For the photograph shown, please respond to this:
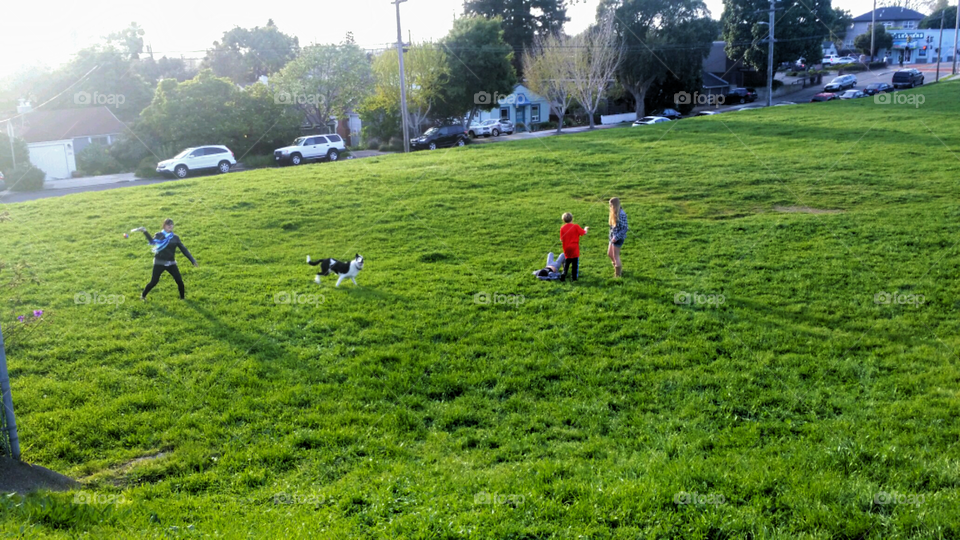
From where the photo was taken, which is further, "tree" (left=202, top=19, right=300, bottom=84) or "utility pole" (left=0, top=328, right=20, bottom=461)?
"tree" (left=202, top=19, right=300, bottom=84)

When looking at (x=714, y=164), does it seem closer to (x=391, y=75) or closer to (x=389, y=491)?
(x=389, y=491)

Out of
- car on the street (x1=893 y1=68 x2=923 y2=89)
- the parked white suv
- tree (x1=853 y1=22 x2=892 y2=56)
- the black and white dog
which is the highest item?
tree (x1=853 y1=22 x2=892 y2=56)

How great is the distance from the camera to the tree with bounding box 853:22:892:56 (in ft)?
279

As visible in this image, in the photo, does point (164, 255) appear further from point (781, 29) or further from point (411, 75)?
point (781, 29)

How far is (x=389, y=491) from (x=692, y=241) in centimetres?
1198

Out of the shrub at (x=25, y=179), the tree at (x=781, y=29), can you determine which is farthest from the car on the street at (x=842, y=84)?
the shrub at (x=25, y=179)

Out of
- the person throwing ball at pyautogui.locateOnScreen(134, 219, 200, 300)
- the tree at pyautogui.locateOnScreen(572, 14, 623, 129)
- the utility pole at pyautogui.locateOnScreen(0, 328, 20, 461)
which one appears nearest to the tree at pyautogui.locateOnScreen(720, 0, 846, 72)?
the tree at pyautogui.locateOnScreen(572, 14, 623, 129)

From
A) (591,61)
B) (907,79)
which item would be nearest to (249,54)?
(591,61)

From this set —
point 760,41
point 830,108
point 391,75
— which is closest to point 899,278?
point 830,108

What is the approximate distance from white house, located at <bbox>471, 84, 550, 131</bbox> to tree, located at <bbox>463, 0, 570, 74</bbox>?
9.12 ft

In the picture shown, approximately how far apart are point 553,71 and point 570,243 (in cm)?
4515

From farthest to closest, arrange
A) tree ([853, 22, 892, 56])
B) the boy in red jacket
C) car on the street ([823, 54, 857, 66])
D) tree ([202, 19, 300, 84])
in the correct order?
tree ([853, 22, 892, 56]), car on the street ([823, 54, 857, 66]), tree ([202, 19, 300, 84]), the boy in red jacket

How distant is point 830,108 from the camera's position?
39375 millimetres

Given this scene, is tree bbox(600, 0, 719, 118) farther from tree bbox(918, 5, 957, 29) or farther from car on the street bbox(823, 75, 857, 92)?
tree bbox(918, 5, 957, 29)
